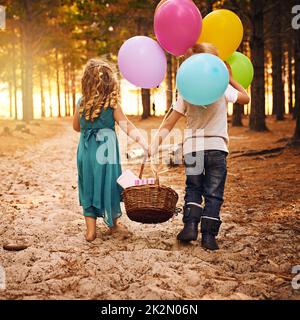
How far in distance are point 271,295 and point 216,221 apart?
1.03 metres

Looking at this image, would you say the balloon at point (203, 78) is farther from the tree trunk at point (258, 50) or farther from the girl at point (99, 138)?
the tree trunk at point (258, 50)

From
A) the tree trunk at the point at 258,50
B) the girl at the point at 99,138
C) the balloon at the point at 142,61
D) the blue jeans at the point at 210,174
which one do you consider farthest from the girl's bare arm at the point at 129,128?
the tree trunk at the point at 258,50

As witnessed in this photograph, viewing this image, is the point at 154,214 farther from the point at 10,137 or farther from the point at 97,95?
the point at 10,137

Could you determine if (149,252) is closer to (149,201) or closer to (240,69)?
(149,201)

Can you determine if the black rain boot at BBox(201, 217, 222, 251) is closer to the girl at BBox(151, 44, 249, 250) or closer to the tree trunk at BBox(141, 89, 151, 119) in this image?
the girl at BBox(151, 44, 249, 250)

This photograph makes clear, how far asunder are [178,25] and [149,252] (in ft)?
6.63

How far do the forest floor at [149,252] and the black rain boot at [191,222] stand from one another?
3.9 inches

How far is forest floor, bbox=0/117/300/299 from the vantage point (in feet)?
9.70

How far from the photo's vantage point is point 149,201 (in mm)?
3797

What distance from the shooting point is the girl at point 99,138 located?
159 inches

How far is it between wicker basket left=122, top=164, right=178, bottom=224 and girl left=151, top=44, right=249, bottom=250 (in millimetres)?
199

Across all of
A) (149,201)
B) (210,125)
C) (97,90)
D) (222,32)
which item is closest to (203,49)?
(222,32)
